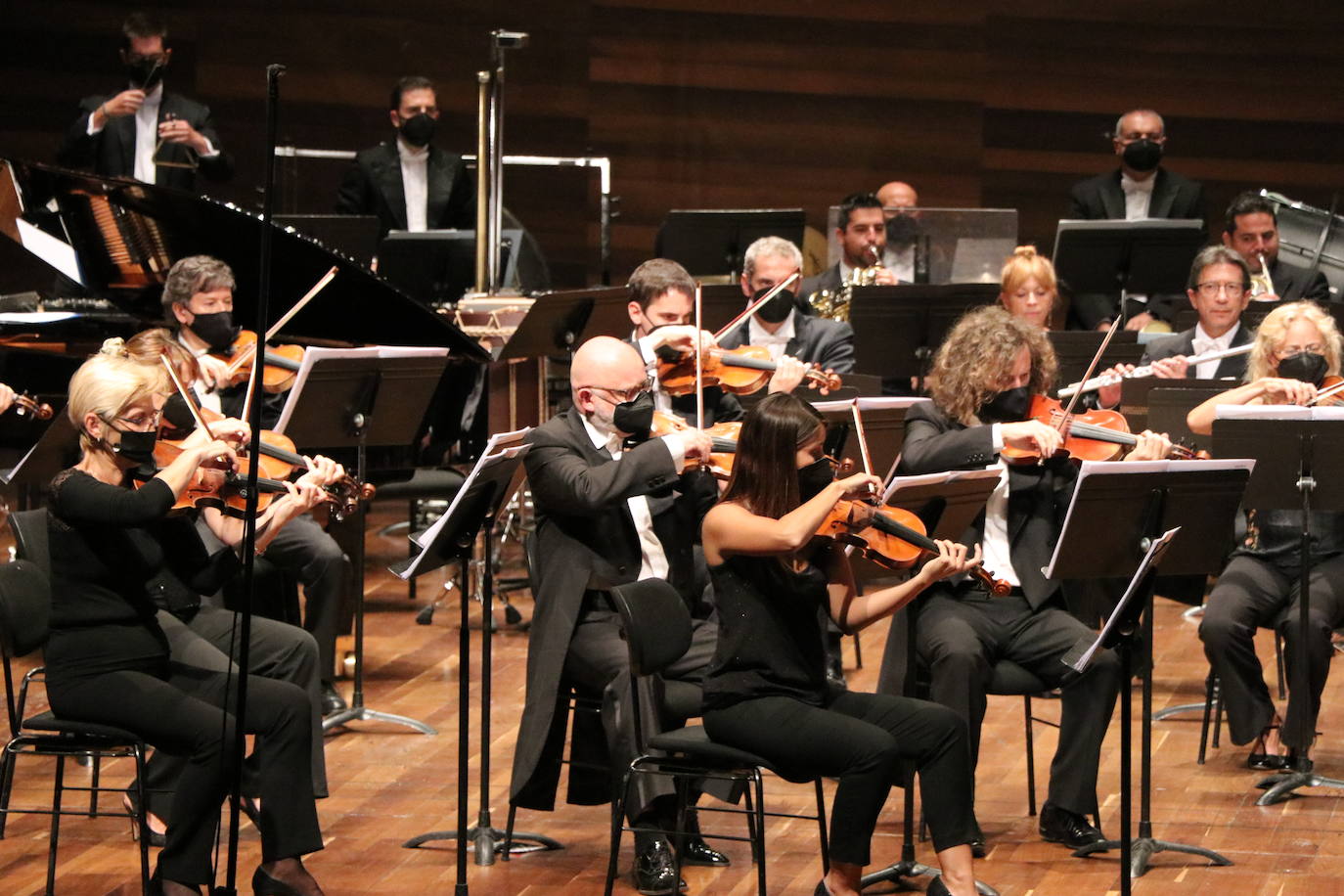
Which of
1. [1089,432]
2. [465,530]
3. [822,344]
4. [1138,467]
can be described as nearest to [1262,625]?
[1089,432]

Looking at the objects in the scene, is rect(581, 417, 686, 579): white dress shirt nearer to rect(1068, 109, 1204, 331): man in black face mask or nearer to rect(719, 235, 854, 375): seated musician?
rect(719, 235, 854, 375): seated musician

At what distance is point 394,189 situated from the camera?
7.97m

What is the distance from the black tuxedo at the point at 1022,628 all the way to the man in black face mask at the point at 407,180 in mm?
3774

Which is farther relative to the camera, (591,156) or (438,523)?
(591,156)

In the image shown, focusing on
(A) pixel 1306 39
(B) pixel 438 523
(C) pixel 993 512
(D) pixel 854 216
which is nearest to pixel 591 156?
(D) pixel 854 216

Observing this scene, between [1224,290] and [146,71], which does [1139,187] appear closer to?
[1224,290]

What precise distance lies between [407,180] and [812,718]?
187 inches

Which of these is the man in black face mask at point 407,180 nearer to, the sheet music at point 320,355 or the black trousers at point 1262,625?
the sheet music at point 320,355

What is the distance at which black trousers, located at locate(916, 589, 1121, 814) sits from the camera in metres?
4.44

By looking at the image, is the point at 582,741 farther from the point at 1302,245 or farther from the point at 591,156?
the point at 591,156

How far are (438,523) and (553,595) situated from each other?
1.79 ft

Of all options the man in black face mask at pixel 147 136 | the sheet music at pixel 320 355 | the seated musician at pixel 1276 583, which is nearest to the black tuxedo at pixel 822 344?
the seated musician at pixel 1276 583

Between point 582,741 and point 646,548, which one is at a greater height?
point 646,548

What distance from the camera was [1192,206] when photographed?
26.5 feet
